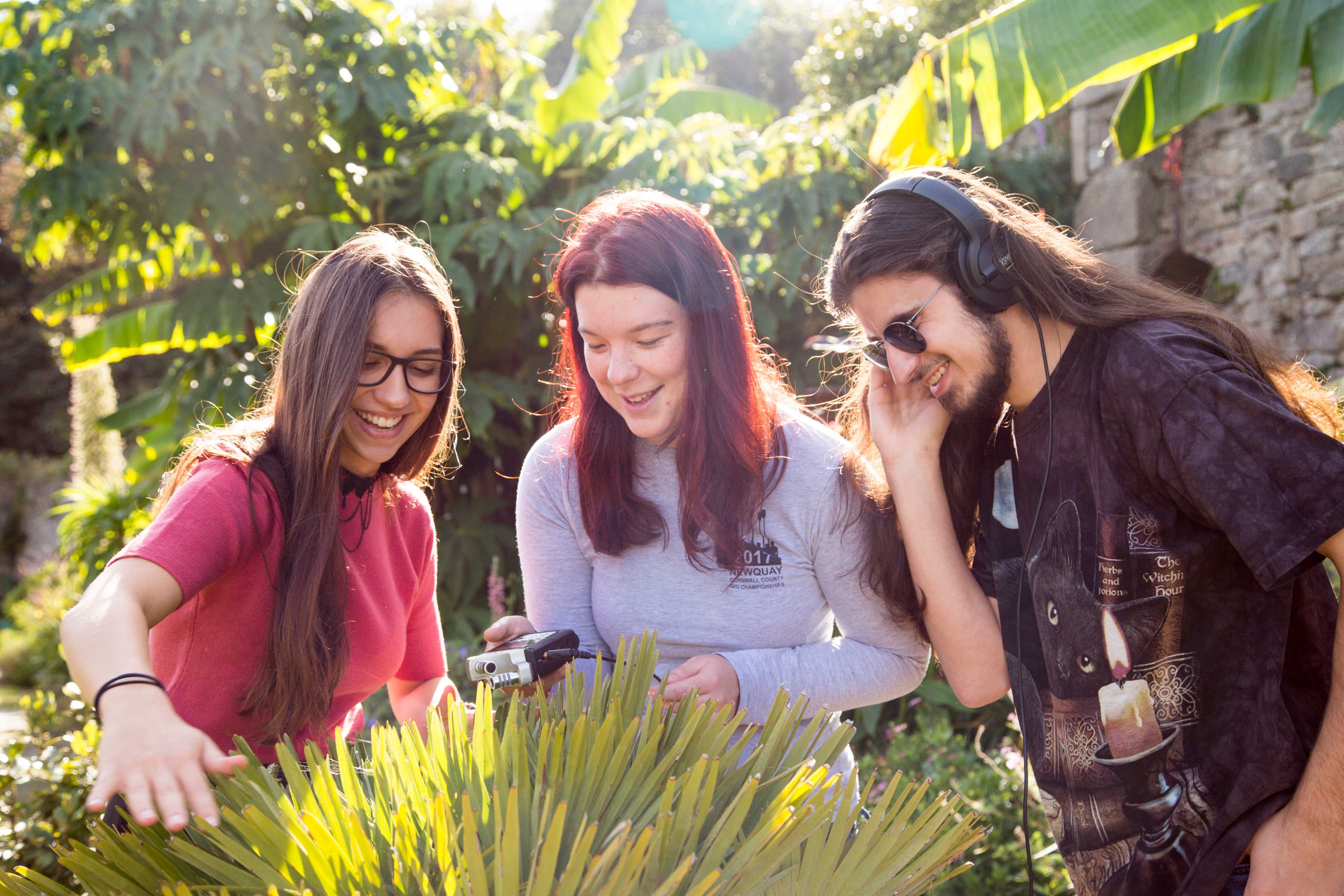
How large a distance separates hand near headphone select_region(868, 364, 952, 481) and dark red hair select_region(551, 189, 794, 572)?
0.68 feet

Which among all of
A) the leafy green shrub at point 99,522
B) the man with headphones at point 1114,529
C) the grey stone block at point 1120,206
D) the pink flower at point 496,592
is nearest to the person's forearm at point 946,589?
the man with headphones at point 1114,529

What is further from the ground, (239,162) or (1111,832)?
(239,162)

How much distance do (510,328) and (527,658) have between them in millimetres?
3567

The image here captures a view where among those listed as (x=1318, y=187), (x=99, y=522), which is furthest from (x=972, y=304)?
(x=99, y=522)

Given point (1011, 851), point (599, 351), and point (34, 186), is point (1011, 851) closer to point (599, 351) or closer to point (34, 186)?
point (599, 351)

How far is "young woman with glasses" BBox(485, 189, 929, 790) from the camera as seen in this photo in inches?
66.2

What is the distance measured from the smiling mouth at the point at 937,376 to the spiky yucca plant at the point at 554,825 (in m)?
0.80

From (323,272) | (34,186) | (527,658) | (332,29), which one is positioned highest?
(332,29)

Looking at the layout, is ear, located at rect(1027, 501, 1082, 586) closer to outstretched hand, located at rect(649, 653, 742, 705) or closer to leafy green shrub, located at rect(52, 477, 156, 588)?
outstretched hand, located at rect(649, 653, 742, 705)

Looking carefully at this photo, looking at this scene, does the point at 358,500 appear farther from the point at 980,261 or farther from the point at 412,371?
the point at 980,261

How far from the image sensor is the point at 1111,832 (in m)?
1.36

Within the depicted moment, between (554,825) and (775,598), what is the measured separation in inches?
43.7

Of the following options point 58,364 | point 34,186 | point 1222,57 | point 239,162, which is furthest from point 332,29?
point 58,364

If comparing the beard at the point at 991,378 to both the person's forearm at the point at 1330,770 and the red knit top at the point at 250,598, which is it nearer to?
the person's forearm at the point at 1330,770
